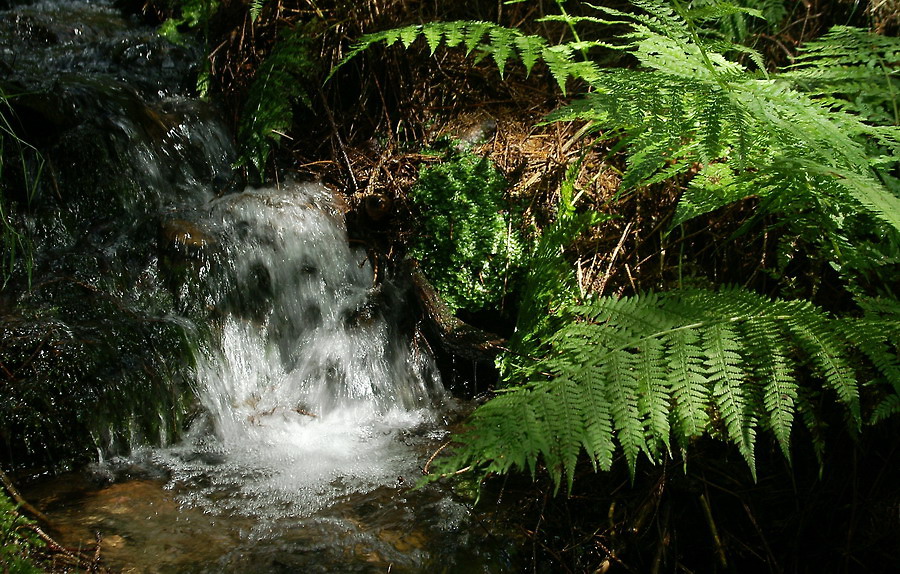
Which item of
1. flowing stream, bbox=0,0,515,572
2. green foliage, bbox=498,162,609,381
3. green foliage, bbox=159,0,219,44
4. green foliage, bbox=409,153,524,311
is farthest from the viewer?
green foliage, bbox=159,0,219,44

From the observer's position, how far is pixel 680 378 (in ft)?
6.05

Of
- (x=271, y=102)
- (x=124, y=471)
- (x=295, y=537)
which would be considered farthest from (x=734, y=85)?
(x=271, y=102)

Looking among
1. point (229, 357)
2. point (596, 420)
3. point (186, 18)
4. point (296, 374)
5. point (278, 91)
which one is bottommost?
point (296, 374)

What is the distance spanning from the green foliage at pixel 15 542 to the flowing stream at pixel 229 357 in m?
0.29

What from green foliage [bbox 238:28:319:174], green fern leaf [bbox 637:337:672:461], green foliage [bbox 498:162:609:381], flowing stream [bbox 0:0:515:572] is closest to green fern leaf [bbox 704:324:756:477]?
green fern leaf [bbox 637:337:672:461]

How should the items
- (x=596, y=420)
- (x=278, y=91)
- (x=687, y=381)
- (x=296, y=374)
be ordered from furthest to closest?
(x=278, y=91) → (x=296, y=374) → (x=687, y=381) → (x=596, y=420)

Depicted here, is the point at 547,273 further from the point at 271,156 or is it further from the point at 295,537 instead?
the point at 271,156

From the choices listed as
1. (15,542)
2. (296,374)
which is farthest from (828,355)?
(296,374)

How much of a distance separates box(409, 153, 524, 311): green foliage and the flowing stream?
36 cm

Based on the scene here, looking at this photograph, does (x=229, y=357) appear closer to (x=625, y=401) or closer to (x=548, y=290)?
(x=548, y=290)

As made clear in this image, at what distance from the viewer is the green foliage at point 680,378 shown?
1.69 m

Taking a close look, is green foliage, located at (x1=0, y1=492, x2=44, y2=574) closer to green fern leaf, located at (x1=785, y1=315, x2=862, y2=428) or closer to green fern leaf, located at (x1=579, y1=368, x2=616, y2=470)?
green fern leaf, located at (x1=579, y1=368, x2=616, y2=470)

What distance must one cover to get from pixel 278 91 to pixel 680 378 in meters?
3.71

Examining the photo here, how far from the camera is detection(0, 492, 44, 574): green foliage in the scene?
1.62 metres
